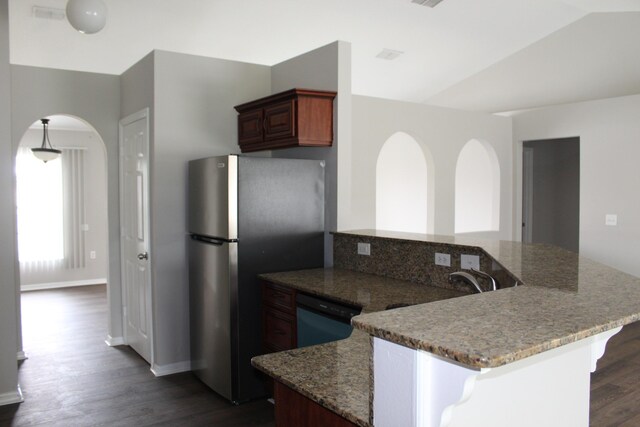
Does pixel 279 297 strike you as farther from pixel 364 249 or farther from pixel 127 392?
pixel 127 392

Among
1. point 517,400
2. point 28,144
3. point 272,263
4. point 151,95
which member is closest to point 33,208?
point 28,144

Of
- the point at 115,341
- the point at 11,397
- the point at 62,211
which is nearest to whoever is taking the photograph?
the point at 11,397

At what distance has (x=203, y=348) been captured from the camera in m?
3.88

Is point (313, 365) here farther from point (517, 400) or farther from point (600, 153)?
point (600, 153)

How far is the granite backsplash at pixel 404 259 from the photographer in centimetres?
287

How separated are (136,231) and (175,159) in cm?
80

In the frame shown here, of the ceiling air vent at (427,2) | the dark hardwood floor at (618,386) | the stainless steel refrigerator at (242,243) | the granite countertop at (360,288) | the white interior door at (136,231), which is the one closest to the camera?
the granite countertop at (360,288)

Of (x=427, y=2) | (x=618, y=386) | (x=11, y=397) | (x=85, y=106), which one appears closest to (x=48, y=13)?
(x=85, y=106)

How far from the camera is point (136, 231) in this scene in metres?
4.47

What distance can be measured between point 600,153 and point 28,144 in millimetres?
7519

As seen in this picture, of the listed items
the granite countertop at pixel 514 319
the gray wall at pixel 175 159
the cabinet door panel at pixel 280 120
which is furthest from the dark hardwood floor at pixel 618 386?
the gray wall at pixel 175 159

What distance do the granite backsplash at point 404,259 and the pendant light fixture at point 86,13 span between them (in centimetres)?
203

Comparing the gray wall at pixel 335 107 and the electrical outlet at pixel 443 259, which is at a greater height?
the gray wall at pixel 335 107

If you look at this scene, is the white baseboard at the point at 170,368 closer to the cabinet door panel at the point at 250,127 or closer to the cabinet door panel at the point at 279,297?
the cabinet door panel at the point at 279,297
